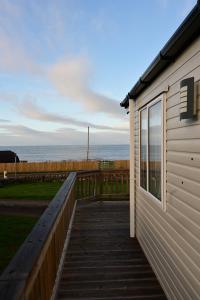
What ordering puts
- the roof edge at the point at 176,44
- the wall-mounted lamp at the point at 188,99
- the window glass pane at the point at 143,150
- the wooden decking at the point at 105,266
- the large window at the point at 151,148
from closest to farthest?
the roof edge at the point at 176,44 → the wall-mounted lamp at the point at 188,99 → the wooden decking at the point at 105,266 → the large window at the point at 151,148 → the window glass pane at the point at 143,150

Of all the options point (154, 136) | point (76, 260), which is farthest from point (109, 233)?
point (154, 136)

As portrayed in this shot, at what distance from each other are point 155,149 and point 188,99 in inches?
76.0

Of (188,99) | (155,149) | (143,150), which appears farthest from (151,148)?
(188,99)

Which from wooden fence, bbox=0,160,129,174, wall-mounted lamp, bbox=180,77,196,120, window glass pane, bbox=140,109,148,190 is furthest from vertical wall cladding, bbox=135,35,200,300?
wooden fence, bbox=0,160,129,174

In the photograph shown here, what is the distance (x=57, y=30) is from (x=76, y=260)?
8.99 m

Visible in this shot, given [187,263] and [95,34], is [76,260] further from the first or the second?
[95,34]

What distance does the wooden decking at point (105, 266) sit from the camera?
15.9 ft

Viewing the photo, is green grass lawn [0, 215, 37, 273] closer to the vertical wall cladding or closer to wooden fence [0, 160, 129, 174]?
the vertical wall cladding

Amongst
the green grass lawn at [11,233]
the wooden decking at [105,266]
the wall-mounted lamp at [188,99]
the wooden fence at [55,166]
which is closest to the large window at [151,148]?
the wooden decking at [105,266]

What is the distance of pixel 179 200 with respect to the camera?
3.96 meters

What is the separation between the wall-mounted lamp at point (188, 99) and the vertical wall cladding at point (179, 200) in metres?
0.06

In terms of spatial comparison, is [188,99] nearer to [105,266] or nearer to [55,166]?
[105,266]

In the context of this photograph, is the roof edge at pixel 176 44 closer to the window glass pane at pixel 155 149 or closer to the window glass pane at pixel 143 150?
the window glass pane at pixel 155 149

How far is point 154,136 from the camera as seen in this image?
538cm
